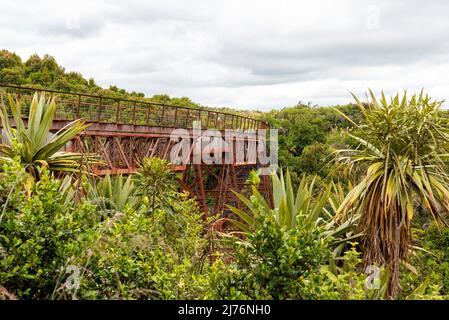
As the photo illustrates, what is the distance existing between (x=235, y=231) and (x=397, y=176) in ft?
7.28

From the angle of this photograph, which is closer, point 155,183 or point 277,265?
point 277,265

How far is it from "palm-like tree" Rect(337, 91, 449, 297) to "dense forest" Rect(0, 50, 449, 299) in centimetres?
2

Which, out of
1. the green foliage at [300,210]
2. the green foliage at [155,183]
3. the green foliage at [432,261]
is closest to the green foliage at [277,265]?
the green foliage at [300,210]

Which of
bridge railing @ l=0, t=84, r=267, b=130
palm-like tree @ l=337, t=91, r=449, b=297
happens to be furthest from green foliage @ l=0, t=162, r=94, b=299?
bridge railing @ l=0, t=84, r=267, b=130

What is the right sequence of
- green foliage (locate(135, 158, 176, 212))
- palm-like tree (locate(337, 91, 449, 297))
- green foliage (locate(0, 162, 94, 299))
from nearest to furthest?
green foliage (locate(0, 162, 94, 299))
palm-like tree (locate(337, 91, 449, 297))
green foliage (locate(135, 158, 176, 212))

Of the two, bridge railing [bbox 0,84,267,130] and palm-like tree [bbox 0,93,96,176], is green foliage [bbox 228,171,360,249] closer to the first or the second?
palm-like tree [bbox 0,93,96,176]

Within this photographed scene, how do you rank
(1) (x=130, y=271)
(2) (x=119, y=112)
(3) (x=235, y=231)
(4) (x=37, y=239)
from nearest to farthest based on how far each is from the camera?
(4) (x=37, y=239) → (1) (x=130, y=271) → (3) (x=235, y=231) → (2) (x=119, y=112)

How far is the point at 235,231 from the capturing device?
6.98m

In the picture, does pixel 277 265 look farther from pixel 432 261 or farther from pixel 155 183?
pixel 432 261

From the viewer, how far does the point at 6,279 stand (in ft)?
12.5

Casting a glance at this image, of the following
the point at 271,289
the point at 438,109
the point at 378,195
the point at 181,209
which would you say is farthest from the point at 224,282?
the point at 181,209

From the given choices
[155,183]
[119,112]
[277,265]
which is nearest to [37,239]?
[277,265]

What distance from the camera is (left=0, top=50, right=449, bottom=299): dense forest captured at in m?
4.17

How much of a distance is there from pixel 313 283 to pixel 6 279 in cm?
235
